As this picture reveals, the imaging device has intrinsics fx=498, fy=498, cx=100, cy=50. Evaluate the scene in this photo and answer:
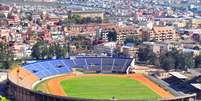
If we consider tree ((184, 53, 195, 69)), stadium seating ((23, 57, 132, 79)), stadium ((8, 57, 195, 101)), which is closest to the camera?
stadium ((8, 57, 195, 101))

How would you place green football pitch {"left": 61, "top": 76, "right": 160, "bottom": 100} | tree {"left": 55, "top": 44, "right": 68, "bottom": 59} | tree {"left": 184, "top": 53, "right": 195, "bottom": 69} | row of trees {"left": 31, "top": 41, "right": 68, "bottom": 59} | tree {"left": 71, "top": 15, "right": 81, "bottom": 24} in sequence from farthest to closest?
tree {"left": 71, "top": 15, "right": 81, "bottom": 24} < tree {"left": 55, "top": 44, "right": 68, "bottom": 59} < row of trees {"left": 31, "top": 41, "right": 68, "bottom": 59} < tree {"left": 184, "top": 53, "right": 195, "bottom": 69} < green football pitch {"left": 61, "top": 76, "right": 160, "bottom": 100}

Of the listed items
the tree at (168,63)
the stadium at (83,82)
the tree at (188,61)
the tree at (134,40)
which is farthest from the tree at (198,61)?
the tree at (134,40)

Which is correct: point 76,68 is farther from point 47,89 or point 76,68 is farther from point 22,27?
point 22,27

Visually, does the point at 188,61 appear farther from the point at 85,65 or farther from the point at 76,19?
the point at 76,19

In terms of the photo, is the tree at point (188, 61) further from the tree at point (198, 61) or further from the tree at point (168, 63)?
the tree at point (168, 63)

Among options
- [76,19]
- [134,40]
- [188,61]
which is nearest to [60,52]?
[188,61]

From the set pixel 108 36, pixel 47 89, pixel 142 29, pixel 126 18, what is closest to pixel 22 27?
pixel 108 36

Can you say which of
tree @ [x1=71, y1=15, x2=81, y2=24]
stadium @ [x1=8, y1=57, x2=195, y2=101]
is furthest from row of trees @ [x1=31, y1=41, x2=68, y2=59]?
tree @ [x1=71, y1=15, x2=81, y2=24]

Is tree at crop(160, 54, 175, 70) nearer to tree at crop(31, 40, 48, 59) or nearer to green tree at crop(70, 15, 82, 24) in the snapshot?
tree at crop(31, 40, 48, 59)
